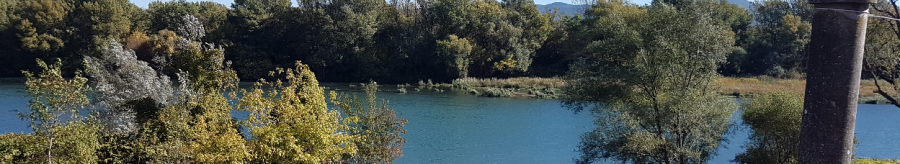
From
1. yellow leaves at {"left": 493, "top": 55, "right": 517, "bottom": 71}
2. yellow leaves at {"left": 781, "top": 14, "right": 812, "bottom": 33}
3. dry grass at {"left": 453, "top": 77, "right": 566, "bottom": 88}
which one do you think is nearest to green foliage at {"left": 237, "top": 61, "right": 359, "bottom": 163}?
dry grass at {"left": 453, "top": 77, "right": 566, "bottom": 88}

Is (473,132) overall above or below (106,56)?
below

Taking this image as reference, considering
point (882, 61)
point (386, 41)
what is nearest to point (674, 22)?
point (882, 61)

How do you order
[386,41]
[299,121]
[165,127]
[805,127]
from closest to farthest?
1. [805,127]
2. [299,121]
3. [165,127]
4. [386,41]

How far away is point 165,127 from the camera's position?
41.9 feet

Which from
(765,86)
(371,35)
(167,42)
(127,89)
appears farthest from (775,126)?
(371,35)

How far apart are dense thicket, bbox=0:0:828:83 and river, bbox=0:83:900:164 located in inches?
520

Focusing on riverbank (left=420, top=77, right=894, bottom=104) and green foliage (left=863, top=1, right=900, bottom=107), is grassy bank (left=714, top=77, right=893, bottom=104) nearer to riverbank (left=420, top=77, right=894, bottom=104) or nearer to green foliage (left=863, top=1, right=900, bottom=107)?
riverbank (left=420, top=77, right=894, bottom=104)

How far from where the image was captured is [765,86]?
46.1 meters

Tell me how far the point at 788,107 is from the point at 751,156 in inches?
108

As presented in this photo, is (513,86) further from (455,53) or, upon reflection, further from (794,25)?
(794,25)

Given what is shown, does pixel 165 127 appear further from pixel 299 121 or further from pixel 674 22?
pixel 674 22

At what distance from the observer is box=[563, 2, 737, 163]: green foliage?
18766mm

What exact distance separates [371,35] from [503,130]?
101ft

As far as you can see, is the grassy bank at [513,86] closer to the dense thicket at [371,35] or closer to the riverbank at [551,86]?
the riverbank at [551,86]
